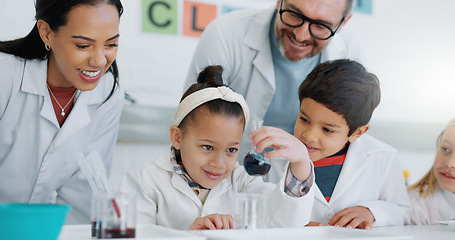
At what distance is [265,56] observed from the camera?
2064 mm

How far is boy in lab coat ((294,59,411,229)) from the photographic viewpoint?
5.49 ft

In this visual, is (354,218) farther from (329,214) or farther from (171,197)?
(171,197)

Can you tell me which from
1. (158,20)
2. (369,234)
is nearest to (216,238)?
(369,234)

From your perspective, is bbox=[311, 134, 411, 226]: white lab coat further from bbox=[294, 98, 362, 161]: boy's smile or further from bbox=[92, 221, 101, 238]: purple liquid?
bbox=[92, 221, 101, 238]: purple liquid

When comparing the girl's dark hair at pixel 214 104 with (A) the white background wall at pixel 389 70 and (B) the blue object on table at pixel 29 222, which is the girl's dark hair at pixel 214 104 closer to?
(B) the blue object on table at pixel 29 222

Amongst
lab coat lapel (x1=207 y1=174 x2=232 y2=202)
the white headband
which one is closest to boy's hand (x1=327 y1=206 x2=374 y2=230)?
lab coat lapel (x1=207 y1=174 x2=232 y2=202)

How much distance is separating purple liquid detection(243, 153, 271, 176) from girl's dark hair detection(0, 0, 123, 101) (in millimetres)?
682

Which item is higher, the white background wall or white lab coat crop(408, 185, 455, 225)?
the white background wall

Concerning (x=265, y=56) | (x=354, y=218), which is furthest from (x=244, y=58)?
(x=354, y=218)

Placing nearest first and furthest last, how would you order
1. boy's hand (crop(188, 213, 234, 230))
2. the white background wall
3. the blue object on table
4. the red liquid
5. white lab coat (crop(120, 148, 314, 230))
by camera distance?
the blue object on table, the red liquid, boy's hand (crop(188, 213, 234, 230)), white lab coat (crop(120, 148, 314, 230)), the white background wall

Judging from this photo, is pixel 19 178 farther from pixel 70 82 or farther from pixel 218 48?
pixel 218 48

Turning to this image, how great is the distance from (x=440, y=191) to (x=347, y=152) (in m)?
0.47

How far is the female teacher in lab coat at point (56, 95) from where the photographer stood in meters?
1.53

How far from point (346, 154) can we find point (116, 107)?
842 millimetres
